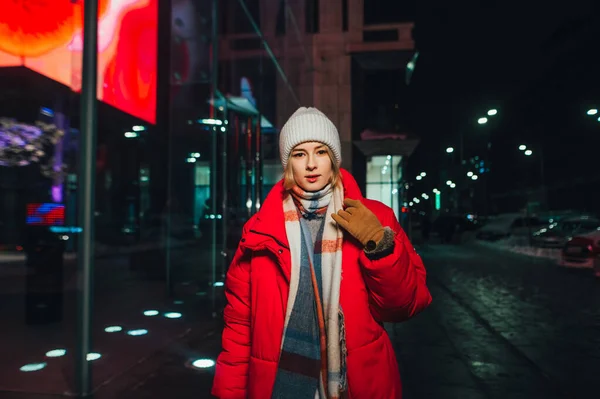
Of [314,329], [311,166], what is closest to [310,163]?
[311,166]


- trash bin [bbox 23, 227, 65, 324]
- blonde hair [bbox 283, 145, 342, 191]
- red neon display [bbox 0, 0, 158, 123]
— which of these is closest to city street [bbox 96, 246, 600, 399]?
trash bin [bbox 23, 227, 65, 324]

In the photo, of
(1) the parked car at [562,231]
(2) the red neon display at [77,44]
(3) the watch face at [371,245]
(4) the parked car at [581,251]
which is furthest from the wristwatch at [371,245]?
(1) the parked car at [562,231]

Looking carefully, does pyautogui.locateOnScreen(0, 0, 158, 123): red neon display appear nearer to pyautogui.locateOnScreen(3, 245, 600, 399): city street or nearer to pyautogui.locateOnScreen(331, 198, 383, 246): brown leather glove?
pyautogui.locateOnScreen(3, 245, 600, 399): city street

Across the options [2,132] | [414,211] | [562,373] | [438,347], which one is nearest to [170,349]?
[438,347]

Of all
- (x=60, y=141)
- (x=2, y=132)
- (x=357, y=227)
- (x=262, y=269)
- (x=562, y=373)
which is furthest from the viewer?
(x=60, y=141)

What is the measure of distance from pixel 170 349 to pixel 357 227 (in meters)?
4.50

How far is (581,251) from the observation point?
13281 mm

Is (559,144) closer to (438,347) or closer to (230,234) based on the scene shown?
(230,234)

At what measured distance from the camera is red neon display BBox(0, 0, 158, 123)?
7.07 m

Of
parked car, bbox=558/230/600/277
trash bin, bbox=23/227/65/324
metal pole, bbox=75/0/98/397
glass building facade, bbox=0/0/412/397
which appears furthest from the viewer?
parked car, bbox=558/230/600/277

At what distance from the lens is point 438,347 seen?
573 centimetres

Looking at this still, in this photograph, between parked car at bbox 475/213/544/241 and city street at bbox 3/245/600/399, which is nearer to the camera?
city street at bbox 3/245/600/399

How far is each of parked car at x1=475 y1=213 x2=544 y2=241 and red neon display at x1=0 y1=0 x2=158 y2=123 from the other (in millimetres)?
21645

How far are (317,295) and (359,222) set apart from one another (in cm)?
32
